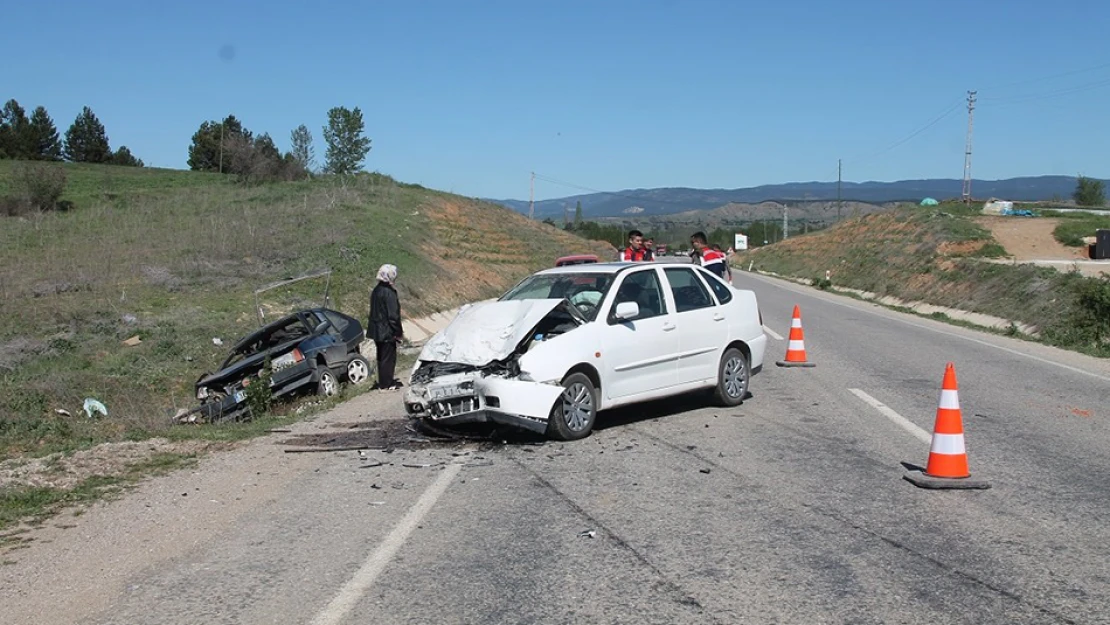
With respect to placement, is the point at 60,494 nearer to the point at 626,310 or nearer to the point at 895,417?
the point at 626,310

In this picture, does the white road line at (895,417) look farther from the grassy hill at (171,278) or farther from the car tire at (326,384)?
the grassy hill at (171,278)

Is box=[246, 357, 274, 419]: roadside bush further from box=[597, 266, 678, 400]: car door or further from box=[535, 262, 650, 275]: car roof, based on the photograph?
box=[597, 266, 678, 400]: car door

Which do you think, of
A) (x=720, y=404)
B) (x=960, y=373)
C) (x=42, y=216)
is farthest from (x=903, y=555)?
(x=42, y=216)

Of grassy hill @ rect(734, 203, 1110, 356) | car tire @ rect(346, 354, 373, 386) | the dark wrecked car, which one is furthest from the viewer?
grassy hill @ rect(734, 203, 1110, 356)

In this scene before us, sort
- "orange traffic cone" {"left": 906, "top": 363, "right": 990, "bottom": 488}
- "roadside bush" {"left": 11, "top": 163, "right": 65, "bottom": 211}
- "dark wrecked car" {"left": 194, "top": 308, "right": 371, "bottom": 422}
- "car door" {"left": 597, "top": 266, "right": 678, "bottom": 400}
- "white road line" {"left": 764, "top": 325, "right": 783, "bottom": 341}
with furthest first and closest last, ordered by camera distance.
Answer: "roadside bush" {"left": 11, "top": 163, "right": 65, "bottom": 211}
"white road line" {"left": 764, "top": 325, "right": 783, "bottom": 341}
"dark wrecked car" {"left": 194, "top": 308, "right": 371, "bottom": 422}
"car door" {"left": 597, "top": 266, "right": 678, "bottom": 400}
"orange traffic cone" {"left": 906, "top": 363, "right": 990, "bottom": 488}

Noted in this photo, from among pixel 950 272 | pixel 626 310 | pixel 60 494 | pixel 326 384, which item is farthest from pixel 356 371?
Answer: pixel 950 272

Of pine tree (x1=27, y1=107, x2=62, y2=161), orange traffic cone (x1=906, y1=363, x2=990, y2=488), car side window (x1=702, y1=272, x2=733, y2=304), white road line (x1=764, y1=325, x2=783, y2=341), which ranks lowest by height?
white road line (x1=764, y1=325, x2=783, y2=341)

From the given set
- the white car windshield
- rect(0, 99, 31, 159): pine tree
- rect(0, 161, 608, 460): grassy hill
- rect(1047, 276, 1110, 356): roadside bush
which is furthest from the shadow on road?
rect(0, 99, 31, 159): pine tree

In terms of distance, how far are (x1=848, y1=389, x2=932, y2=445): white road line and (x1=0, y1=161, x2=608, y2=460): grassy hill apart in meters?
7.63

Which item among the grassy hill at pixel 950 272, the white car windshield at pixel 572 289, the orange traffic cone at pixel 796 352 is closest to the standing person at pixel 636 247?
the orange traffic cone at pixel 796 352

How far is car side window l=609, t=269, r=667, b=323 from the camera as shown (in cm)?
1061

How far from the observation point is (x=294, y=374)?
1475cm

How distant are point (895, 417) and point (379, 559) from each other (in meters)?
6.45

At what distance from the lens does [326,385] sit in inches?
586
